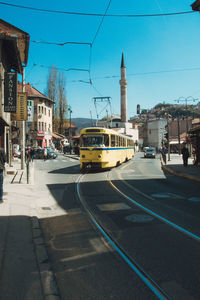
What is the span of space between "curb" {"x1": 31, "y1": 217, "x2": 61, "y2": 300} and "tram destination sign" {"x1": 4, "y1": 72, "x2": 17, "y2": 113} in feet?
45.2

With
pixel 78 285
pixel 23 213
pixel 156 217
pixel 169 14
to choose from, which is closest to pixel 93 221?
pixel 156 217

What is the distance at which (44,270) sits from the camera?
4105 mm

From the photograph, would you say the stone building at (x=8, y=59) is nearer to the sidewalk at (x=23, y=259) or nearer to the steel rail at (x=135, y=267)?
the sidewalk at (x=23, y=259)

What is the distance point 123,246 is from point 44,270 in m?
1.57

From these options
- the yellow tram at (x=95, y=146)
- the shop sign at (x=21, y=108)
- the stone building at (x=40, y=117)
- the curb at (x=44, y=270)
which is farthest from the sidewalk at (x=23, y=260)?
the stone building at (x=40, y=117)

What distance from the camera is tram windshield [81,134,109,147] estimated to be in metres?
19.7

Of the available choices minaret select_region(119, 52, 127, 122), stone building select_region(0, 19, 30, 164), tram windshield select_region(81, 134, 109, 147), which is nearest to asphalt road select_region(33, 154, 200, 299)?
stone building select_region(0, 19, 30, 164)

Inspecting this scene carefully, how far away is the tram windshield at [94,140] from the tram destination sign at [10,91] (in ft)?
16.4

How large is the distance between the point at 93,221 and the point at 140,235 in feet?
5.22

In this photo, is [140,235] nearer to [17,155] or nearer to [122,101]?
[17,155]

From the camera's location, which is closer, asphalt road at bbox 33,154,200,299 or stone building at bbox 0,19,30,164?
asphalt road at bbox 33,154,200,299

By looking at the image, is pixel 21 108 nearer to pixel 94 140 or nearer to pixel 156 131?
pixel 94 140

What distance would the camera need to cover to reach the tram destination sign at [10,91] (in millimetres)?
18094

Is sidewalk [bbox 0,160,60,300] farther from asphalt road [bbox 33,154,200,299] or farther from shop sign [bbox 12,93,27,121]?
shop sign [bbox 12,93,27,121]
